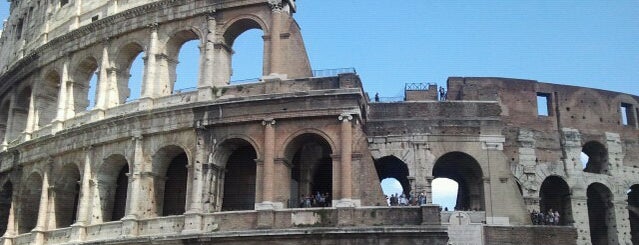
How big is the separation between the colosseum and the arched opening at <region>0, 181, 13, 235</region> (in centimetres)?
6

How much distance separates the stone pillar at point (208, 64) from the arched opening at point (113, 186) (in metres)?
3.36

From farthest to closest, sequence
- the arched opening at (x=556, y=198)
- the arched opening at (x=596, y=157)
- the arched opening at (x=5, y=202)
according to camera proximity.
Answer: the arched opening at (x=596, y=157) < the arched opening at (x=5, y=202) < the arched opening at (x=556, y=198)

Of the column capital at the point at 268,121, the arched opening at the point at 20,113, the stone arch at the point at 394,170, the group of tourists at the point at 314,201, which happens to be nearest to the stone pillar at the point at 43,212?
the arched opening at the point at 20,113

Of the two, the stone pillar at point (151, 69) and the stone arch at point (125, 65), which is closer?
the stone pillar at point (151, 69)

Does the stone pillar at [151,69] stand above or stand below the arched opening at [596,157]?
above

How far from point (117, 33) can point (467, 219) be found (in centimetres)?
1249

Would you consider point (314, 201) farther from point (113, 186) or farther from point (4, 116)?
point (4, 116)

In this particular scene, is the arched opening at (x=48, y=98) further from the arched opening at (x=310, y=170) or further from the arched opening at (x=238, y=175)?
the arched opening at (x=310, y=170)

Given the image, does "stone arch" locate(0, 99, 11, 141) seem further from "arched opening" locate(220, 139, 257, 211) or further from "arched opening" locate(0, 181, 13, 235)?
"arched opening" locate(220, 139, 257, 211)

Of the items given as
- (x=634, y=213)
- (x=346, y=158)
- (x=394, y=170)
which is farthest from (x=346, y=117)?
(x=634, y=213)

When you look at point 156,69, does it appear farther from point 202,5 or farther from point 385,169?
point 385,169

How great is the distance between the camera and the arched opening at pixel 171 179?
801 inches

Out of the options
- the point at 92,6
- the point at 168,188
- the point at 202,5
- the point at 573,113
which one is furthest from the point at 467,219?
the point at 92,6

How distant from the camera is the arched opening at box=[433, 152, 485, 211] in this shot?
2144cm
